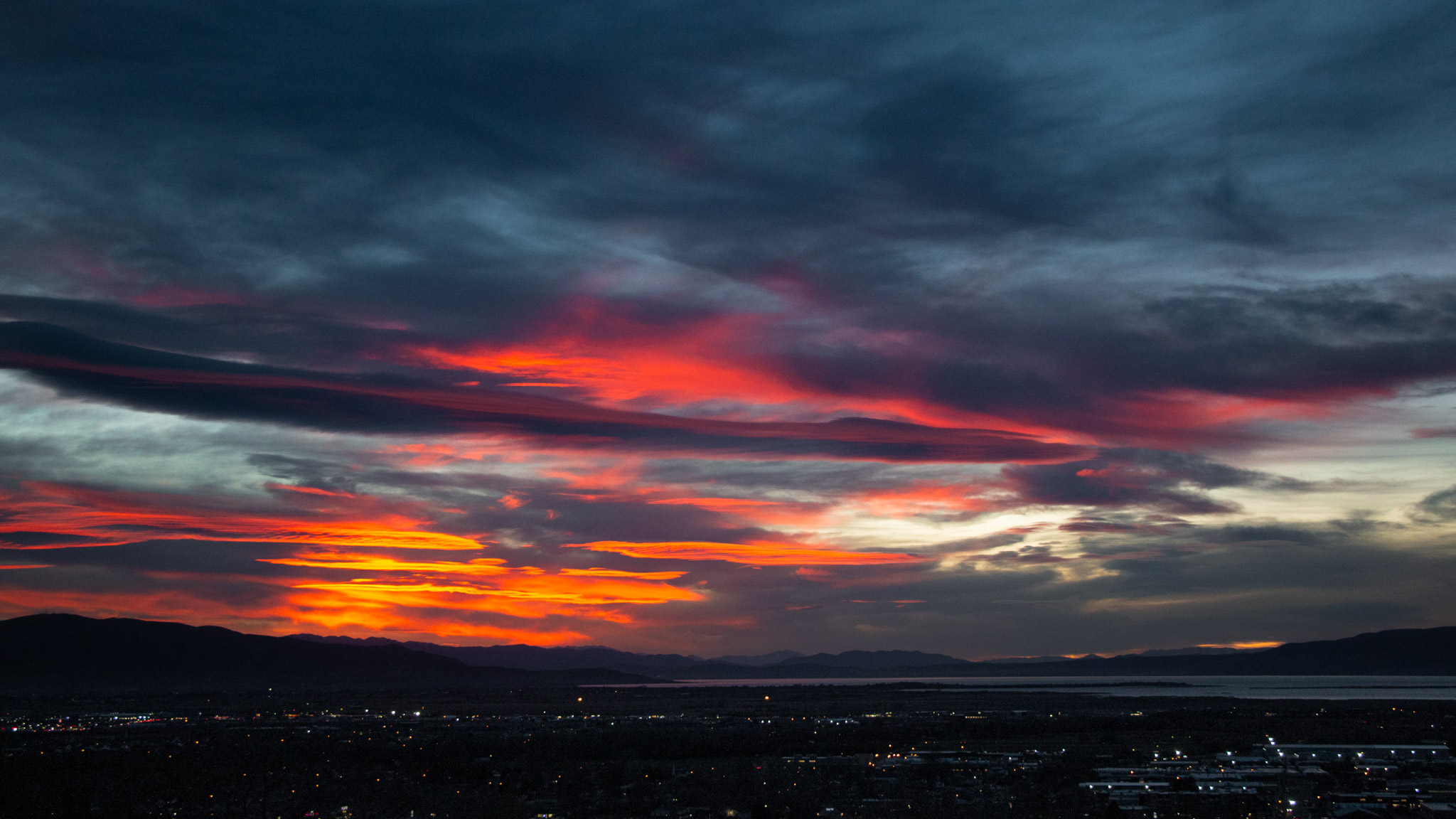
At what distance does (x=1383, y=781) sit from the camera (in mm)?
69875

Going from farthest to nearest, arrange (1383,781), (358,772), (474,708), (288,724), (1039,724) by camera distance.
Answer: (474,708) → (288,724) → (1039,724) → (358,772) → (1383,781)

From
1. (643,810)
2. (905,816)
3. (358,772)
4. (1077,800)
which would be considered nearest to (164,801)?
(358,772)

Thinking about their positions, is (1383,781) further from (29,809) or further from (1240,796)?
(29,809)

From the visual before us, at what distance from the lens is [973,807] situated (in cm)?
5953

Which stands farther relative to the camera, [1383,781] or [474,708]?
[474,708]

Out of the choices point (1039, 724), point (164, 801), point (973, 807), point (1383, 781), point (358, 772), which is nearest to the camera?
point (973, 807)

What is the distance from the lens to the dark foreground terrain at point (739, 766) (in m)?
60.6

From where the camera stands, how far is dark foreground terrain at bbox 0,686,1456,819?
60.6 metres

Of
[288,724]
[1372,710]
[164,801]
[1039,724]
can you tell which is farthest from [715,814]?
[1372,710]

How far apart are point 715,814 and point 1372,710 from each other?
423 ft

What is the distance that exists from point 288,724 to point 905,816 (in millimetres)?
110747

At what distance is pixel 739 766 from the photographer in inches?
3334

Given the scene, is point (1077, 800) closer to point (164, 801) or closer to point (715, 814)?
Answer: point (715, 814)

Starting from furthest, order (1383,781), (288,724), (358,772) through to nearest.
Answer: (288,724)
(358,772)
(1383,781)
